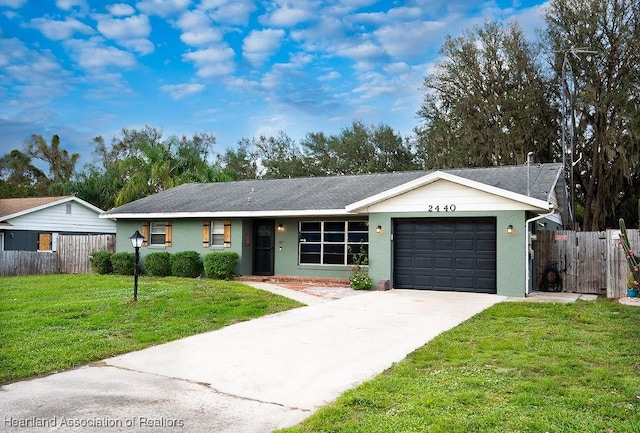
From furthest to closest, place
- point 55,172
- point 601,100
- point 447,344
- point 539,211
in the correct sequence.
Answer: point 55,172, point 601,100, point 539,211, point 447,344

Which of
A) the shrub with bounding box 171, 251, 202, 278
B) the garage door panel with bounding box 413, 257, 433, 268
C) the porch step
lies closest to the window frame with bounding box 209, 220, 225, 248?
the shrub with bounding box 171, 251, 202, 278

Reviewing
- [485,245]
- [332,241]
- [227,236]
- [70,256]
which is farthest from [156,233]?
[485,245]

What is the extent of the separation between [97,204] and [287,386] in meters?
29.3

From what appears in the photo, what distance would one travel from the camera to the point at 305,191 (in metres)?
18.1

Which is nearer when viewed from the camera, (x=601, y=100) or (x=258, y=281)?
(x=258, y=281)

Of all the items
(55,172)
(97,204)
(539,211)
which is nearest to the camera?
(539,211)

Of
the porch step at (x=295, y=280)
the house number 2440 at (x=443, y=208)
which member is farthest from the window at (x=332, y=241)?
the house number 2440 at (x=443, y=208)

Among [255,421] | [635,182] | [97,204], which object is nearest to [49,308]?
[255,421]

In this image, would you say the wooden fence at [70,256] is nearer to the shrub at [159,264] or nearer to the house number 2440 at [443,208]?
the shrub at [159,264]

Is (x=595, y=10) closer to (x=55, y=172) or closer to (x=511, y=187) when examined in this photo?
(x=511, y=187)

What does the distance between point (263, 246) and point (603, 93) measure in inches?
718

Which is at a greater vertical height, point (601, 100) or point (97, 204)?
point (601, 100)

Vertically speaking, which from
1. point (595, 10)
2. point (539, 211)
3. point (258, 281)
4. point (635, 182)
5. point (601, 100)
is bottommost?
point (258, 281)

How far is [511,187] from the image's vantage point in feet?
47.3
